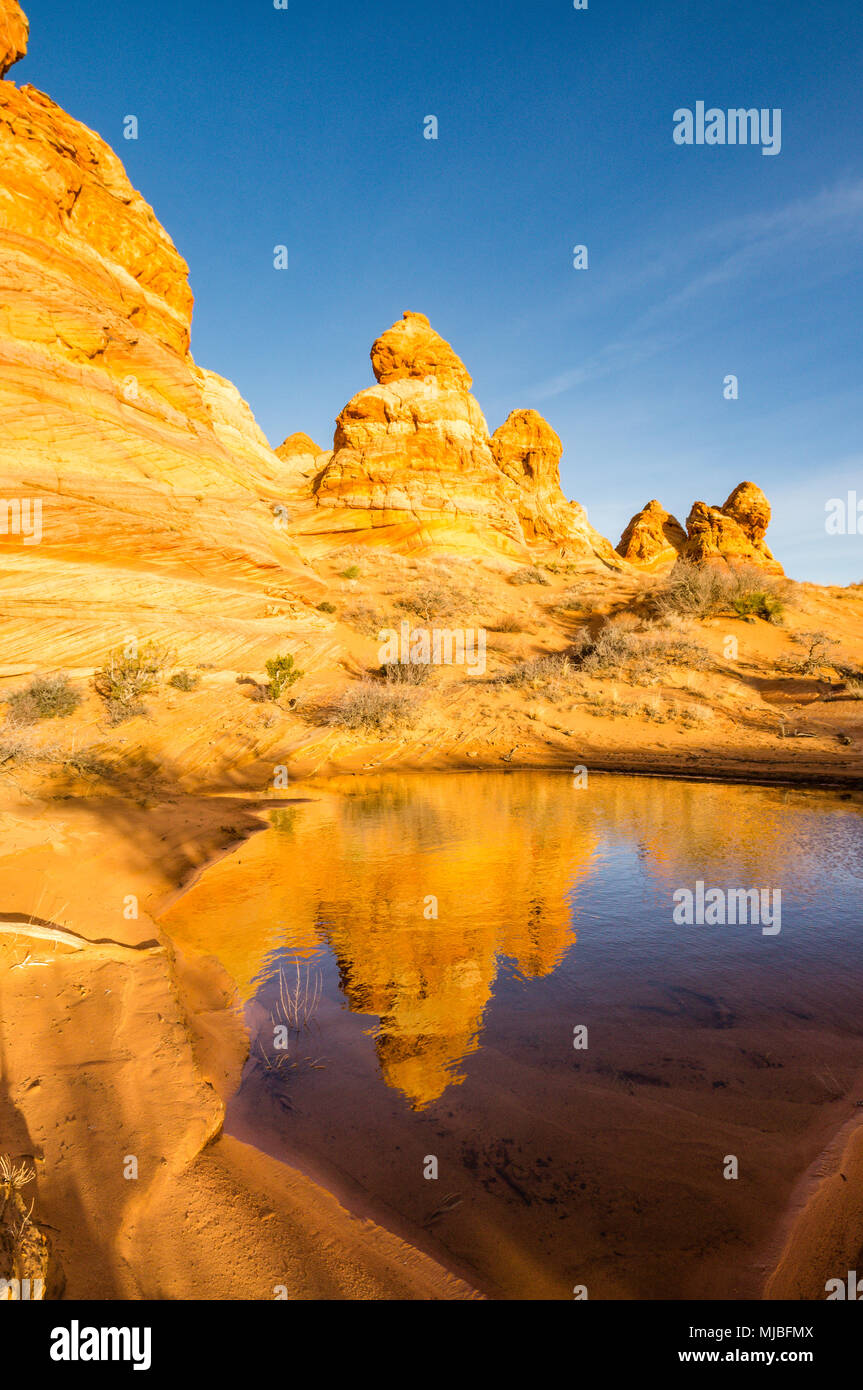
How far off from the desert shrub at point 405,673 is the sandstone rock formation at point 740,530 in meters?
39.0

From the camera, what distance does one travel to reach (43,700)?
1298 centimetres

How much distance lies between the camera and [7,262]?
65.6 feet

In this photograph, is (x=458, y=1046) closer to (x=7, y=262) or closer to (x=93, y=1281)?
(x=93, y=1281)

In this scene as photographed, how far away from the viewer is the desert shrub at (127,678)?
13531 millimetres

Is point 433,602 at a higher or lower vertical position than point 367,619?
higher

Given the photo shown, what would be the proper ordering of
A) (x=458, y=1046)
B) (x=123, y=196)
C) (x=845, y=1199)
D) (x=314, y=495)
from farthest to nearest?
(x=314, y=495) < (x=123, y=196) < (x=458, y=1046) < (x=845, y=1199)

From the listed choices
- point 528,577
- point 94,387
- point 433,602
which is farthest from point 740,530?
point 94,387

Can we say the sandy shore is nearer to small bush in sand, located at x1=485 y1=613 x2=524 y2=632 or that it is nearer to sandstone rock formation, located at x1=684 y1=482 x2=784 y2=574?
small bush in sand, located at x1=485 y1=613 x2=524 y2=632

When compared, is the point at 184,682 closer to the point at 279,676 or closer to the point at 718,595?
the point at 279,676

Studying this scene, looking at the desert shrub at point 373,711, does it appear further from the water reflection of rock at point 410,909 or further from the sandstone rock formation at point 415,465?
the sandstone rock formation at point 415,465

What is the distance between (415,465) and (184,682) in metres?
28.1
